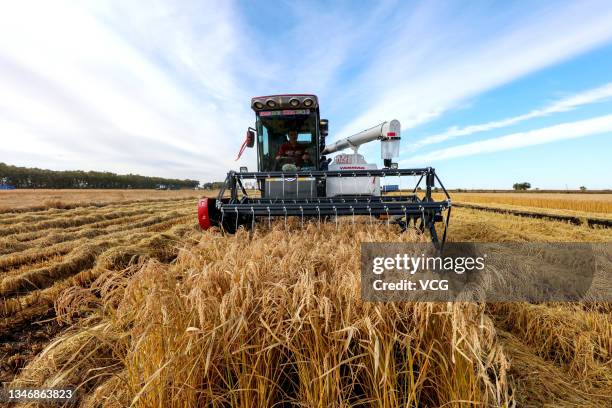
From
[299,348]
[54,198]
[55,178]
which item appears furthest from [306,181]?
[55,178]

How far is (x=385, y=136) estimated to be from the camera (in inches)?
276

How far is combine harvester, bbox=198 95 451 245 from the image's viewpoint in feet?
14.5

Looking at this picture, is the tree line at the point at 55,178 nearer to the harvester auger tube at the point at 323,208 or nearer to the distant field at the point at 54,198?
the distant field at the point at 54,198

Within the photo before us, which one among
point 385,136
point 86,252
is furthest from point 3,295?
point 385,136

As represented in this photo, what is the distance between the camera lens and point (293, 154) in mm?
7273

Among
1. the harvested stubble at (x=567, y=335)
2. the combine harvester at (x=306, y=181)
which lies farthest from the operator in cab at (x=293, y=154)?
the harvested stubble at (x=567, y=335)

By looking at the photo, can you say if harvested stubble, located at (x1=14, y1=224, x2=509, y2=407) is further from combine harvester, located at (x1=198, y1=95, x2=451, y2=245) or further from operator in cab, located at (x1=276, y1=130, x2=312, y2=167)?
operator in cab, located at (x1=276, y1=130, x2=312, y2=167)

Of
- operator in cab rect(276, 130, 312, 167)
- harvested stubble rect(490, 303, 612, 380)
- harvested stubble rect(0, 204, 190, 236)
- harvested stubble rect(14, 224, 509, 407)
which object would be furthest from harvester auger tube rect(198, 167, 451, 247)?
harvested stubble rect(0, 204, 190, 236)

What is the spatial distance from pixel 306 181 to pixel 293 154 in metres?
1.69

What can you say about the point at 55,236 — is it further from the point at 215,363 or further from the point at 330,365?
the point at 330,365

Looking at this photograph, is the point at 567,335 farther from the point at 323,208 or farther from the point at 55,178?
the point at 55,178

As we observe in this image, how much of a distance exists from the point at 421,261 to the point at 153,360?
2.03m

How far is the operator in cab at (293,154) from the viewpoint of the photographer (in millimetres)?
7246

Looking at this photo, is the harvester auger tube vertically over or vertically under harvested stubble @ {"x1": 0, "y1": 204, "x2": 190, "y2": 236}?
over
